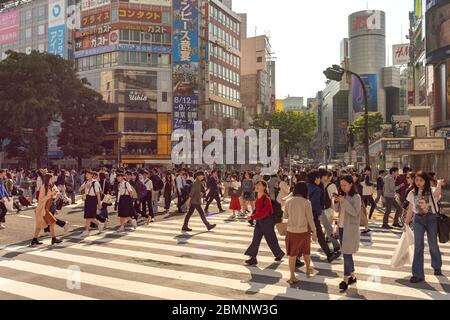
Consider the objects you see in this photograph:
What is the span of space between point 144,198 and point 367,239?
747 cm

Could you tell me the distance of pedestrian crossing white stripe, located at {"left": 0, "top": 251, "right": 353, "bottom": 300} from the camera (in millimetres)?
6809

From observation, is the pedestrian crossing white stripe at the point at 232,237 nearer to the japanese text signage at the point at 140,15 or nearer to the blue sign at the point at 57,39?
the japanese text signage at the point at 140,15

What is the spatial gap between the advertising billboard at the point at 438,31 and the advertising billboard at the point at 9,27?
6334cm

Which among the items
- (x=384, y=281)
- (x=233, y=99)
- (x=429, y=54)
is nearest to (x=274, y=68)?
(x=233, y=99)

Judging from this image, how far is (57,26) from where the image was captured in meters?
65.8

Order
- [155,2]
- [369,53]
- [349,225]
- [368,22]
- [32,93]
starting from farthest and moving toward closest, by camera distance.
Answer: [368,22] < [369,53] < [155,2] < [32,93] < [349,225]

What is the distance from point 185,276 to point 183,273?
0.24 meters

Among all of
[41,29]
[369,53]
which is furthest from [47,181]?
[369,53]

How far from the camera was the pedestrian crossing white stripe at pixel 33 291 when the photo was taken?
6.53 metres

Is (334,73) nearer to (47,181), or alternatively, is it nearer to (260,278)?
(47,181)

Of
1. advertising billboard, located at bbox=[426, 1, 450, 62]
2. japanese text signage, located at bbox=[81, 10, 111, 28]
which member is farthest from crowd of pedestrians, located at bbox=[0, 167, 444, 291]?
japanese text signage, located at bbox=[81, 10, 111, 28]

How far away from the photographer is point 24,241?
11711mm

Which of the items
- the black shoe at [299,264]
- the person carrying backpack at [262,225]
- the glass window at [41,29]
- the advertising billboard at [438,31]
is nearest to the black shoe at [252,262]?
the person carrying backpack at [262,225]
